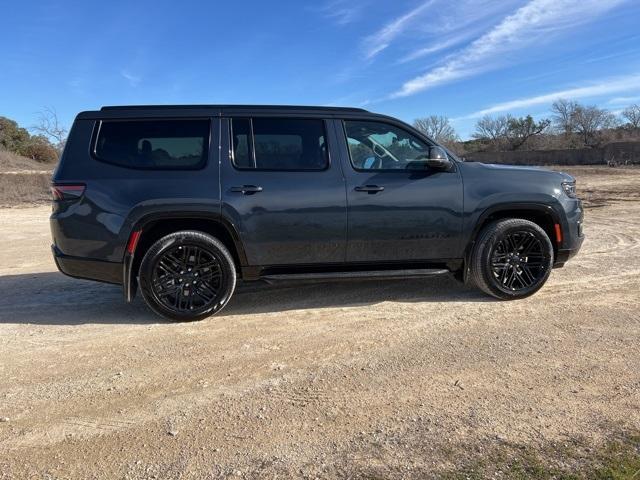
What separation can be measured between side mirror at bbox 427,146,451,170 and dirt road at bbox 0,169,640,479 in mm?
1426

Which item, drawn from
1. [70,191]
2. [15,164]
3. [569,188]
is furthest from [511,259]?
[15,164]

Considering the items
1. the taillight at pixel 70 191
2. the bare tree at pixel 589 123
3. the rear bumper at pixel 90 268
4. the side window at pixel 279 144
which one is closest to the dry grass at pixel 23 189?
the rear bumper at pixel 90 268

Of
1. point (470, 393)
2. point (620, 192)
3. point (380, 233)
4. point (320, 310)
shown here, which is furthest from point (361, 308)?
point (620, 192)

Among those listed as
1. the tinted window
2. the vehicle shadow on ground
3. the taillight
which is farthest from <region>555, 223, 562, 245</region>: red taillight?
the taillight

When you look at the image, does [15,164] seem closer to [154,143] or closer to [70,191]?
[70,191]

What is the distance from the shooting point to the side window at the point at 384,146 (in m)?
5.03

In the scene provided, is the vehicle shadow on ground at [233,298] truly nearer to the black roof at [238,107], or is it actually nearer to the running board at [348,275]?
the running board at [348,275]

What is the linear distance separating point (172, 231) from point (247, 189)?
86cm

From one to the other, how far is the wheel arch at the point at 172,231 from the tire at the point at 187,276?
0.40ft

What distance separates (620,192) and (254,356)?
65.5ft

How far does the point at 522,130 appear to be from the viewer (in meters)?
73.9

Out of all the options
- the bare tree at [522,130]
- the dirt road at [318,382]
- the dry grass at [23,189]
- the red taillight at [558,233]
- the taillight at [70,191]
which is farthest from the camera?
the bare tree at [522,130]

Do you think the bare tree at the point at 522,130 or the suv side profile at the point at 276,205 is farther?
the bare tree at the point at 522,130

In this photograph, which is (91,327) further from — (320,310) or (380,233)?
(380,233)
